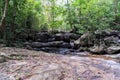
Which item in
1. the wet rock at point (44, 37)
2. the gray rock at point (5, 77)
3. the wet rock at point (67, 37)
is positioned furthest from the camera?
the wet rock at point (44, 37)

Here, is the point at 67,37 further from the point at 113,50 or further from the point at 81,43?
the point at 113,50

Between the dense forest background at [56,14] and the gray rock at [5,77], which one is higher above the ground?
the dense forest background at [56,14]

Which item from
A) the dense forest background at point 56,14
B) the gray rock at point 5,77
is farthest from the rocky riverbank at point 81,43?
the gray rock at point 5,77

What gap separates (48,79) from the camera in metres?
7.56

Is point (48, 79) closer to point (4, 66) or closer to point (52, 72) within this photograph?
point (52, 72)

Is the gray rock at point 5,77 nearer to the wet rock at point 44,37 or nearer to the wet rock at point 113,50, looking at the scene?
the wet rock at point 113,50

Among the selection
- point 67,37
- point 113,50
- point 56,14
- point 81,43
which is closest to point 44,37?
point 67,37

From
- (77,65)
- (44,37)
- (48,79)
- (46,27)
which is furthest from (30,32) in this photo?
(48,79)

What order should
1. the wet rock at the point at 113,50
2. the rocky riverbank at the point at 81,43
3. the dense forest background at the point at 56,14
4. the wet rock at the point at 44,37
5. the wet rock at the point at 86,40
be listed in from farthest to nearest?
1. the wet rock at the point at 44,37
2. the wet rock at the point at 86,40
3. the dense forest background at the point at 56,14
4. the rocky riverbank at the point at 81,43
5. the wet rock at the point at 113,50

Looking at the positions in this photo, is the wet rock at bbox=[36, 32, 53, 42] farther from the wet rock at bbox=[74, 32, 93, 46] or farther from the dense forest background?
the wet rock at bbox=[74, 32, 93, 46]

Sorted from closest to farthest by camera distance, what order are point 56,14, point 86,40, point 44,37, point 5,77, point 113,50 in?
point 5,77 → point 113,50 → point 86,40 → point 44,37 → point 56,14

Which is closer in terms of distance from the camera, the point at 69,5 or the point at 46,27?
the point at 69,5

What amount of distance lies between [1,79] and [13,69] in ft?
3.62

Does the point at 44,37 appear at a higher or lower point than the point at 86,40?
lower
